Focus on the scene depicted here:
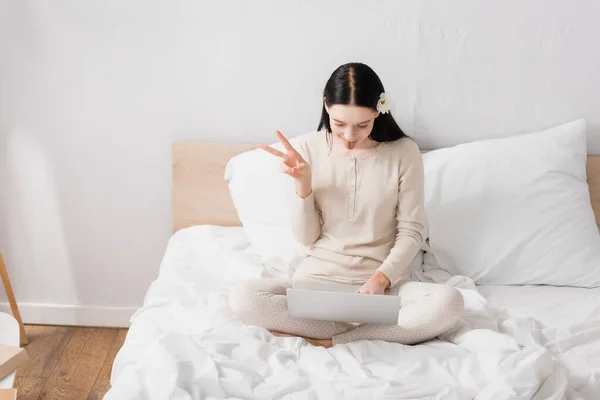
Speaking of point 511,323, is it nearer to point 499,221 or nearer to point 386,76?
point 499,221

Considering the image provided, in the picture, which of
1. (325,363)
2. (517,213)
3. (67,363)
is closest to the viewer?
(325,363)

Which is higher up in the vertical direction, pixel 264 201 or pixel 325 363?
pixel 264 201

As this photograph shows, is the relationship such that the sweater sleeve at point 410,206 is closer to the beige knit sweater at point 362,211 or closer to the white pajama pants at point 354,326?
the beige knit sweater at point 362,211

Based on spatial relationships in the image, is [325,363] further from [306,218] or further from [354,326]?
[306,218]

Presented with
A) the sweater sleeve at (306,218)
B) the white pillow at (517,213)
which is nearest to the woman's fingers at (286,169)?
the sweater sleeve at (306,218)

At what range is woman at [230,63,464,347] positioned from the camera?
75.9 inches

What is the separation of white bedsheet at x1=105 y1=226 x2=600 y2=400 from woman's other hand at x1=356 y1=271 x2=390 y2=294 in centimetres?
17

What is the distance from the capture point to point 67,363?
248 cm

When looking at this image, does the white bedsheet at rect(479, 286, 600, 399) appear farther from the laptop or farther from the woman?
the laptop

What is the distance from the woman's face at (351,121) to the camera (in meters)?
1.93

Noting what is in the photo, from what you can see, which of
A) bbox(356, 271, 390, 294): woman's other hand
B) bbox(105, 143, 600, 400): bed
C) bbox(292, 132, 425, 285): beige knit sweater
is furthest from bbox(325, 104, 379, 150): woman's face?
bbox(105, 143, 600, 400): bed

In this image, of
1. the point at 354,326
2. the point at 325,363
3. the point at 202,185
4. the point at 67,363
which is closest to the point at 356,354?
the point at 325,363

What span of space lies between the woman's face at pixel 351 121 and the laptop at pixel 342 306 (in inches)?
17.8

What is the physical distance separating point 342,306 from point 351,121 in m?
0.51
